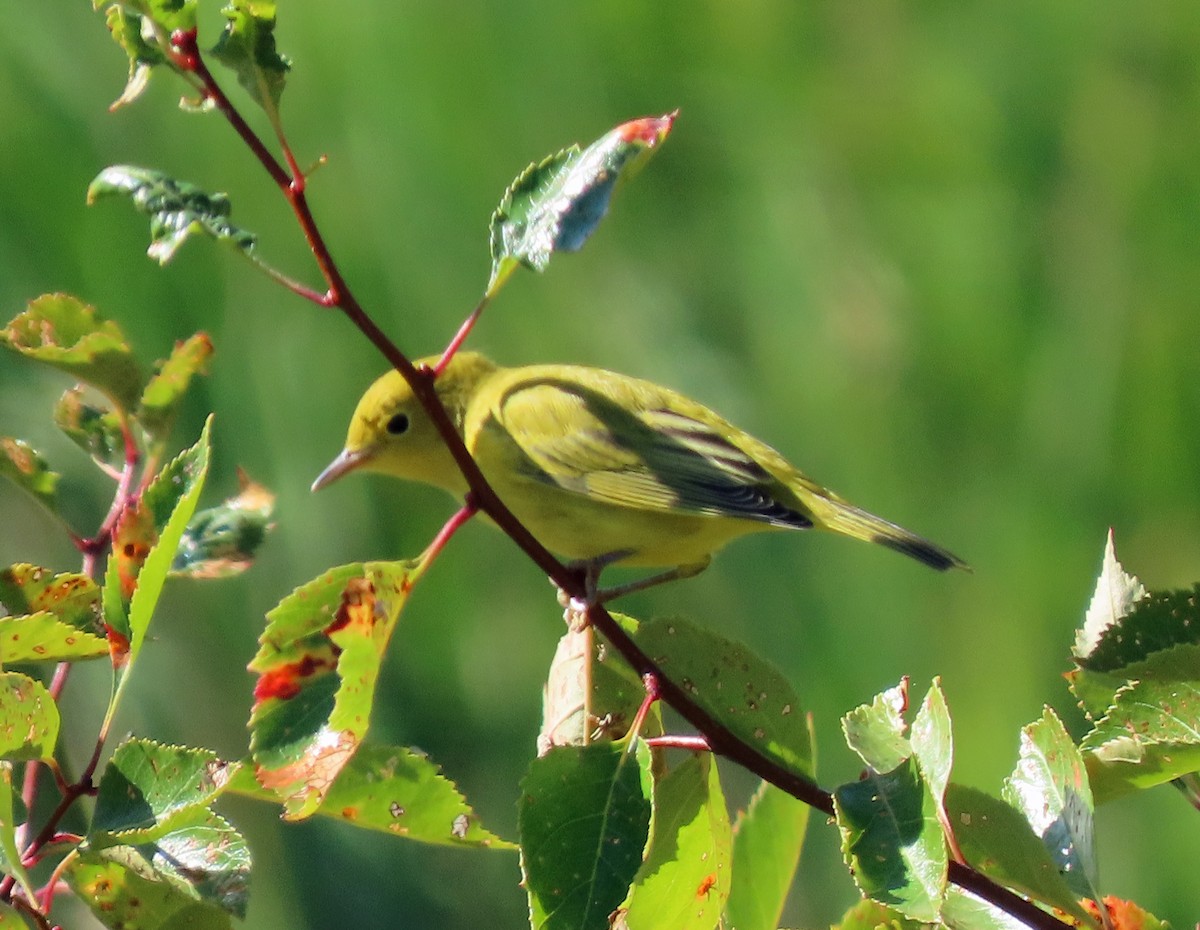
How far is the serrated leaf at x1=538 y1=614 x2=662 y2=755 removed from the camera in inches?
48.8

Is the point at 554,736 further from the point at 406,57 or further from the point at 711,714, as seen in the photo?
the point at 406,57

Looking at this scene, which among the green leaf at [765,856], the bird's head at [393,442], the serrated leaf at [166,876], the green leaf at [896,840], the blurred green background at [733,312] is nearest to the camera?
the green leaf at [896,840]

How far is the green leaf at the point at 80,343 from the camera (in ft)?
3.56

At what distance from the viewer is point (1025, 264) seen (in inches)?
120

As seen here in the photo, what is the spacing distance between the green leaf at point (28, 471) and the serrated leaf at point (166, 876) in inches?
14.8

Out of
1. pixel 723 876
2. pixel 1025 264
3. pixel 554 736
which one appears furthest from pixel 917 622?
pixel 723 876

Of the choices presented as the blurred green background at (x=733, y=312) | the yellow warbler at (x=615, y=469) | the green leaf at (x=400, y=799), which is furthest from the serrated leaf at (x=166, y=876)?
the blurred green background at (x=733, y=312)

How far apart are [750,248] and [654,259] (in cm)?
23

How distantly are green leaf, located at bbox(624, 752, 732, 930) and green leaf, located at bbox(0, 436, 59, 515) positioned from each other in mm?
574

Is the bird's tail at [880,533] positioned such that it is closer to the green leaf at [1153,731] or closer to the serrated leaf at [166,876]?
the green leaf at [1153,731]

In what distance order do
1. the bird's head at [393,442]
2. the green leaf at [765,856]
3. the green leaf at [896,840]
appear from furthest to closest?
the bird's head at [393,442], the green leaf at [765,856], the green leaf at [896,840]

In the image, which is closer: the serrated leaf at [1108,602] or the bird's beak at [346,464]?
the serrated leaf at [1108,602]

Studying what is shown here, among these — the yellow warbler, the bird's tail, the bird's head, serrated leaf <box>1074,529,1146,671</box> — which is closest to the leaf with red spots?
serrated leaf <box>1074,529,1146,671</box>

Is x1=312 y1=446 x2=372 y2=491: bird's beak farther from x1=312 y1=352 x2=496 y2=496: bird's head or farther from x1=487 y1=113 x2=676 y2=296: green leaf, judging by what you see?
x1=487 y1=113 x2=676 y2=296: green leaf
